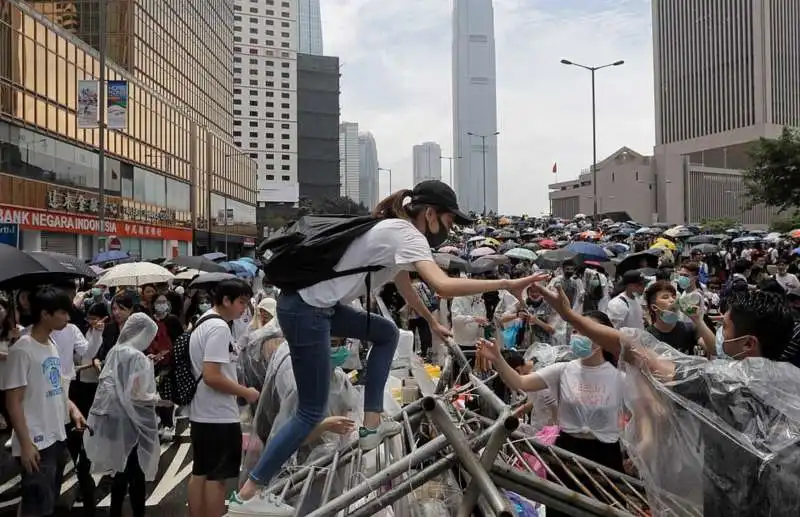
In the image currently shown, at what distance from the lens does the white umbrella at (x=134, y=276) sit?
12047 millimetres

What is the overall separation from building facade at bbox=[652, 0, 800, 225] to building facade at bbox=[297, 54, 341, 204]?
186 feet

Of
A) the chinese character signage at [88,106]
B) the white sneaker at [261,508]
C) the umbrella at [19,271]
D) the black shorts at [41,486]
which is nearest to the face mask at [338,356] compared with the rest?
the white sneaker at [261,508]

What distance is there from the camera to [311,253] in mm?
2777

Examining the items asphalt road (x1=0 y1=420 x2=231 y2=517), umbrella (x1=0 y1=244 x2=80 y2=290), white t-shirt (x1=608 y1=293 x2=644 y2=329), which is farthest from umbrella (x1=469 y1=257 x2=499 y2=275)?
umbrella (x1=0 y1=244 x2=80 y2=290)

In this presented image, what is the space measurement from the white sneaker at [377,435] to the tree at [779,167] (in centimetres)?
3329

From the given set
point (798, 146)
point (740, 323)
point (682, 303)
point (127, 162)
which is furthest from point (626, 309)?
point (127, 162)

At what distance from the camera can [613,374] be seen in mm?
4133

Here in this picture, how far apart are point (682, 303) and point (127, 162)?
134 feet

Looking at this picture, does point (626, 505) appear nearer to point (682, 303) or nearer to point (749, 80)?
point (682, 303)

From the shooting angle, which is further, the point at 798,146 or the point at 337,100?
the point at 337,100

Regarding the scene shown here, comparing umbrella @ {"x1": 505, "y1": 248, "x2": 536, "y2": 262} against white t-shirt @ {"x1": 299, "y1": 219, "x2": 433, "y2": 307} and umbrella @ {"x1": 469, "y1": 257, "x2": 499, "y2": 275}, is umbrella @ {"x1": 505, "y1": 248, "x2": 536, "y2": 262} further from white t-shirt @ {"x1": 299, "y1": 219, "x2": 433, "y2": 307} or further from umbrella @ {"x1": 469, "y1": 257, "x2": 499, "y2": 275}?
white t-shirt @ {"x1": 299, "y1": 219, "x2": 433, "y2": 307}

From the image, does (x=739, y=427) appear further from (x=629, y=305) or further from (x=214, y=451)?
(x=629, y=305)

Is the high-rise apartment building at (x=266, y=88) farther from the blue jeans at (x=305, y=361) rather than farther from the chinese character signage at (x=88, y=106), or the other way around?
the blue jeans at (x=305, y=361)

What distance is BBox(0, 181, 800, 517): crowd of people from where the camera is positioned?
2117 mm
